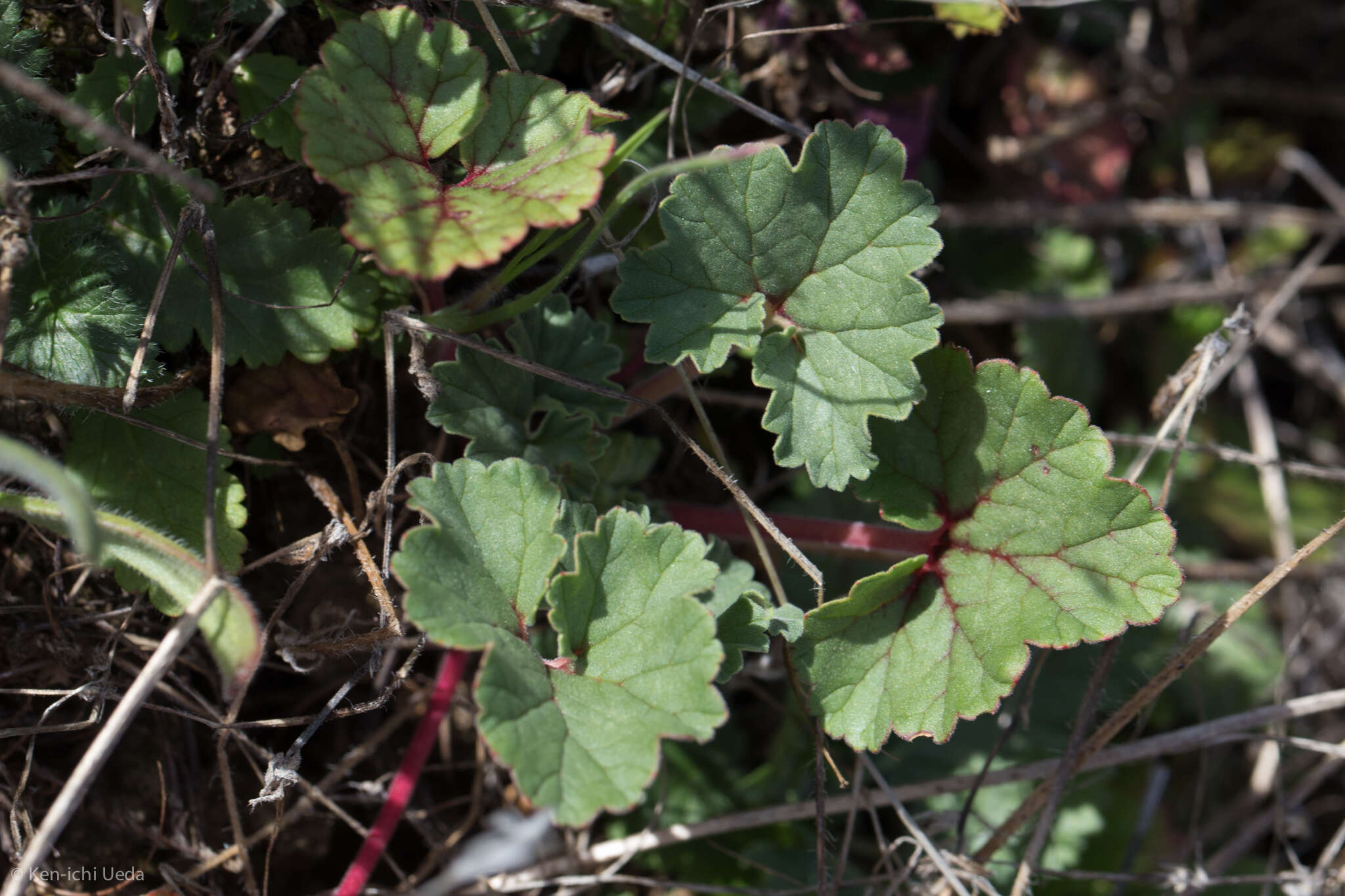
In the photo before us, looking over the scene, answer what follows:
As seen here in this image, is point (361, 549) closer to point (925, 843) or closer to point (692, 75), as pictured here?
point (692, 75)

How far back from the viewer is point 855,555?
2.20 meters

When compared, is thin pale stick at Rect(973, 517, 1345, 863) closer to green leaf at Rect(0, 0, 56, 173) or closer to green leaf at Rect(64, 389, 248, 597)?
green leaf at Rect(64, 389, 248, 597)

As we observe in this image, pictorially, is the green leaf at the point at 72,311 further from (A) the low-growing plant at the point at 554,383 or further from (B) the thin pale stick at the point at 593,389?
(B) the thin pale stick at the point at 593,389

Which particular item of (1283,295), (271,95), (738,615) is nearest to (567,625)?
(738,615)

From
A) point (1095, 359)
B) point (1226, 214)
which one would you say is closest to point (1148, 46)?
point (1226, 214)

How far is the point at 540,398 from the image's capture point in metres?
1.94

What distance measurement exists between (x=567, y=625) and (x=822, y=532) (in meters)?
0.71

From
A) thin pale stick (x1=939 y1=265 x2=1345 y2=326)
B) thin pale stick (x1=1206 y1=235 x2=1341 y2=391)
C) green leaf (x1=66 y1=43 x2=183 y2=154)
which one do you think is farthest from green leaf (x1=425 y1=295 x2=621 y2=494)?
thin pale stick (x1=1206 y1=235 x2=1341 y2=391)

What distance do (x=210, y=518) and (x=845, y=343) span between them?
1.14 m

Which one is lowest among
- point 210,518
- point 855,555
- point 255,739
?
point 255,739

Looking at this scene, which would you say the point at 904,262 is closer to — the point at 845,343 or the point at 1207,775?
the point at 845,343

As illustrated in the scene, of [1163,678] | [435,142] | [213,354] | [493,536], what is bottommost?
[1163,678]

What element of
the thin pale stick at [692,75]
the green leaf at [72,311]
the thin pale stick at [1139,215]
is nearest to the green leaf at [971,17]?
the thin pale stick at [692,75]

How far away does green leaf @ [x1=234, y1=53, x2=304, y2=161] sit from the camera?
1.85m
